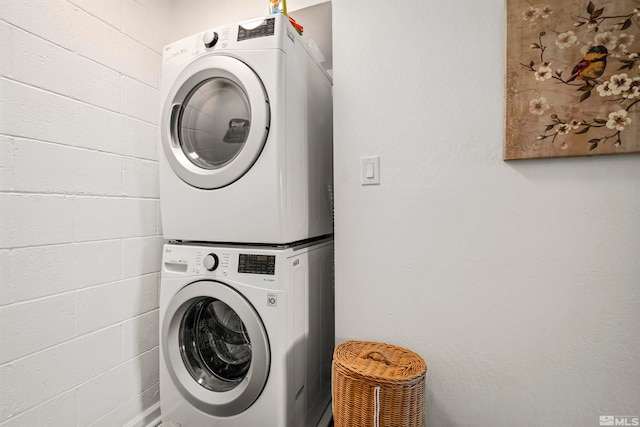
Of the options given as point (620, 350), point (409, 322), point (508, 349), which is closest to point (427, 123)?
point (409, 322)

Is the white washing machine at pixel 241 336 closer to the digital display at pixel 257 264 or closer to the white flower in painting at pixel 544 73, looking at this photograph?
the digital display at pixel 257 264

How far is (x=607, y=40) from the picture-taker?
3.37 ft

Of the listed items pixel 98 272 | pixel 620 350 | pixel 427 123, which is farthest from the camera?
pixel 98 272

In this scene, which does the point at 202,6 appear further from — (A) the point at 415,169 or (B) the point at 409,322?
(B) the point at 409,322

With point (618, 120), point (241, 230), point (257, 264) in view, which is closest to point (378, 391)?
point (257, 264)

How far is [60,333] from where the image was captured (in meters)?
1.22

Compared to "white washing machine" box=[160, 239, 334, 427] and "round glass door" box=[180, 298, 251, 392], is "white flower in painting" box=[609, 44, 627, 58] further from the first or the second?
"round glass door" box=[180, 298, 251, 392]

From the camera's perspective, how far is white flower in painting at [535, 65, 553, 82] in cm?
109

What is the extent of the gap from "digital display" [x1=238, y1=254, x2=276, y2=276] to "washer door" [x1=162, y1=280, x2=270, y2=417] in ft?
0.35

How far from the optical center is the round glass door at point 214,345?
4.35 ft

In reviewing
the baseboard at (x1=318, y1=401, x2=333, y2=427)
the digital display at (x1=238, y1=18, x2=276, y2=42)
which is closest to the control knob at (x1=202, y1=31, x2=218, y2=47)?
the digital display at (x1=238, y1=18, x2=276, y2=42)

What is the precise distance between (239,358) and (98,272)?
75cm

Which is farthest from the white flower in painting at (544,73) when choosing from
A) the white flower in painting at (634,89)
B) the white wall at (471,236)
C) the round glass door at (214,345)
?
the round glass door at (214,345)

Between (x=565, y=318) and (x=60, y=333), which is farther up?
(x=565, y=318)
